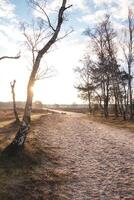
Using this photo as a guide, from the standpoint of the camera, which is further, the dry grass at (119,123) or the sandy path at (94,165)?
the dry grass at (119,123)

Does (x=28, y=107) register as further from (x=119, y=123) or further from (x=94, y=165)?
(x=119, y=123)

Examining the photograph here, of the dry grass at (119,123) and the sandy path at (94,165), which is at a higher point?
the dry grass at (119,123)

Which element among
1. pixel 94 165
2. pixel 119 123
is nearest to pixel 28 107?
pixel 94 165

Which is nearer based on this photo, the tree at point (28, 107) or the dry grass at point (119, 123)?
the tree at point (28, 107)

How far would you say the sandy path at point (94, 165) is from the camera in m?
11.0

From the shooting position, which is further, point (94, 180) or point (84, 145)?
point (84, 145)

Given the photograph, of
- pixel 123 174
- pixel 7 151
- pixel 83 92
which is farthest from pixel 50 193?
pixel 83 92

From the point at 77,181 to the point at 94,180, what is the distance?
25.4 inches

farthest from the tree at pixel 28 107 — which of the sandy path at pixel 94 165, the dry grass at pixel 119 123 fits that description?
the dry grass at pixel 119 123

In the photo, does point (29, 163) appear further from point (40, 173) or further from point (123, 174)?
point (123, 174)

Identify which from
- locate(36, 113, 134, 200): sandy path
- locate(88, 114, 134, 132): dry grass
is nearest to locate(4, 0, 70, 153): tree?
locate(36, 113, 134, 200): sandy path

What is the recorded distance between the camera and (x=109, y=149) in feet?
59.4

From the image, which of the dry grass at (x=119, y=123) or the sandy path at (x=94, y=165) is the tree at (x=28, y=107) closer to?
the sandy path at (x=94, y=165)

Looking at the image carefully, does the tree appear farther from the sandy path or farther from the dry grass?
the dry grass
